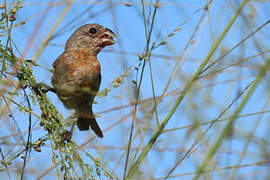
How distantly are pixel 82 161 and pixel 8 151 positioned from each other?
483 mm

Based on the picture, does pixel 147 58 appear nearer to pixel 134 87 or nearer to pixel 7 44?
pixel 134 87

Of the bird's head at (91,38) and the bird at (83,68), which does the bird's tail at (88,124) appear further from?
the bird's head at (91,38)

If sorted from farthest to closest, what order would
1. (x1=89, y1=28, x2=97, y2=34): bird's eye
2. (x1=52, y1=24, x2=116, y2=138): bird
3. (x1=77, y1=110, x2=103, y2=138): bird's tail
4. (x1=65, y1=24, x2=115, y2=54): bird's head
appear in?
A: (x1=89, y1=28, x2=97, y2=34): bird's eye, (x1=65, y1=24, x2=115, y2=54): bird's head, (x1=77, y1=110, x2=103, y2=138): bird's tail, (x1=52, y1=24, x2=116, y2=138): bird

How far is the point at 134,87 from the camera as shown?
69.1 inches

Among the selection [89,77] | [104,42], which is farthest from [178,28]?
[104,42]

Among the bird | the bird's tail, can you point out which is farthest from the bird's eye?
the bird's tail

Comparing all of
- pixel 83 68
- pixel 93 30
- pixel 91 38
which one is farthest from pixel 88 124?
pixel 93 30

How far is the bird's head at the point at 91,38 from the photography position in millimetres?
4227

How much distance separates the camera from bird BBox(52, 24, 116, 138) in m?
3.51

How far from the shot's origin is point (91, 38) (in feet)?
14.1

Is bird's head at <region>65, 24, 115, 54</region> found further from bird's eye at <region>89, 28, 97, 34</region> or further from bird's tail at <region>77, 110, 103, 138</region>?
bird's tail at <region>77, 110, 103, 138</region>

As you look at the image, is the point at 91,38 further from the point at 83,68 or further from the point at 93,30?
the point at 83,68

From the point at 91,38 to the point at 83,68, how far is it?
0.66m

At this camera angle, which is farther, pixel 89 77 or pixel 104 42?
pixel 104 42
